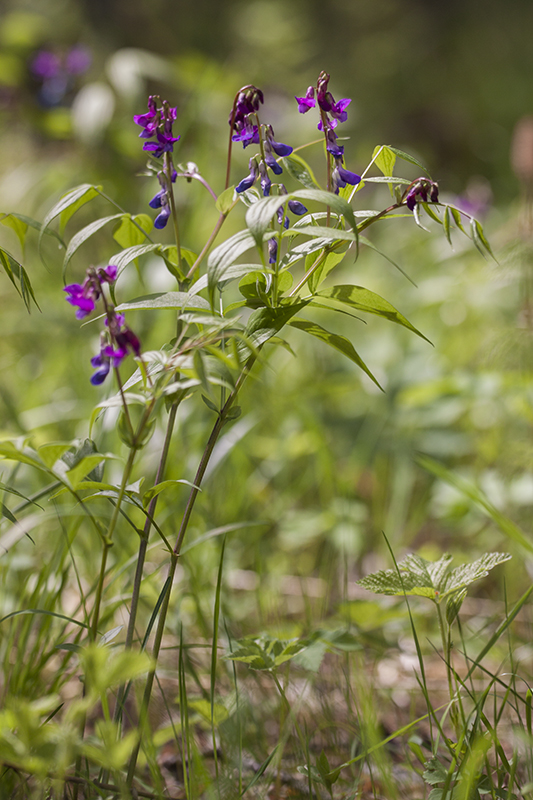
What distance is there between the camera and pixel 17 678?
924mm

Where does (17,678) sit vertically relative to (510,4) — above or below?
below

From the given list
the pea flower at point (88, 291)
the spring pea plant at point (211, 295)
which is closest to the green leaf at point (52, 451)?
the spring pea plant at point (211, 295)

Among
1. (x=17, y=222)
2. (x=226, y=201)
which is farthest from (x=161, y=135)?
(x=17, y=222)

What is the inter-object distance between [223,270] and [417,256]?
268cm

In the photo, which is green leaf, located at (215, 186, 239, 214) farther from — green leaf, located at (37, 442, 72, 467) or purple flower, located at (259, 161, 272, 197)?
green leaf, located at (37, 442, 72, 467)

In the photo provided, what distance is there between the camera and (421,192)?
2.34ft

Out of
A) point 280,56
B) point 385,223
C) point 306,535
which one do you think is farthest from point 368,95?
point 306,535

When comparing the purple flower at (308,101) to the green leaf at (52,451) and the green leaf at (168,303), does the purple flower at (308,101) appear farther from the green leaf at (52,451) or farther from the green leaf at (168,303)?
the green leaf at (52,451)

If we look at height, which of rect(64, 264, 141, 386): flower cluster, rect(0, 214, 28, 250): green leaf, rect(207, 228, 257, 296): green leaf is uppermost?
rect(0, 214, 28, 250): green leaf

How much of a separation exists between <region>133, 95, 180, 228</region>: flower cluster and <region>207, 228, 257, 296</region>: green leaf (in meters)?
0.17

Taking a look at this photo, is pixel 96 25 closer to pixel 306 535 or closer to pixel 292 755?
pixel 306 535

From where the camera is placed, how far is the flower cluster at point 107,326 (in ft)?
2.14

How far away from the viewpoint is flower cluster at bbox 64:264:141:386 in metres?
0.65

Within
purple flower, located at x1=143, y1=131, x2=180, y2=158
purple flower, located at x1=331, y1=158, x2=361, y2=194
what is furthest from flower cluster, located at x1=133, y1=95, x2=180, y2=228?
purple flower, located at x1=331, y1=158, x2=361, y2=194
